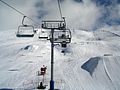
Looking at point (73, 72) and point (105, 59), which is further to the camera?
point (105, 59)

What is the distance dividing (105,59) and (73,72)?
7.41 m

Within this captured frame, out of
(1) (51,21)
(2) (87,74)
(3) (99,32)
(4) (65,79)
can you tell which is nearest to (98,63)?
(2) (87,74)

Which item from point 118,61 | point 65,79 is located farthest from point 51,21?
point 118,61

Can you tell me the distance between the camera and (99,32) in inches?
4823

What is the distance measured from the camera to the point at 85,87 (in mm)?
24250

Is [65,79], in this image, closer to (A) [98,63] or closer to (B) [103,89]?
(B) [103,89]

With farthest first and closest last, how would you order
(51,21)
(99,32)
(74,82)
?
(99,32) < (74,82) < (51,21)

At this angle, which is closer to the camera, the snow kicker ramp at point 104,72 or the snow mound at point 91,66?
the snow kicker ramp at point 104,72

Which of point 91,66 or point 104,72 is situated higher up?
point 91,66

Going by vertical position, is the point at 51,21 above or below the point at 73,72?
above

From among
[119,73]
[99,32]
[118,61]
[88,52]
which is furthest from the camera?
[99,32]

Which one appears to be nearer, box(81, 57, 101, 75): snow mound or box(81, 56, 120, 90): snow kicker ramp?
A: box(81, 56, 120, 90): snow kicker ramp

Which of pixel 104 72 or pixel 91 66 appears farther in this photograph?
pixel 91 66

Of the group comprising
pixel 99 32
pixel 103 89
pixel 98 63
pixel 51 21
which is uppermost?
pixel 99 32
